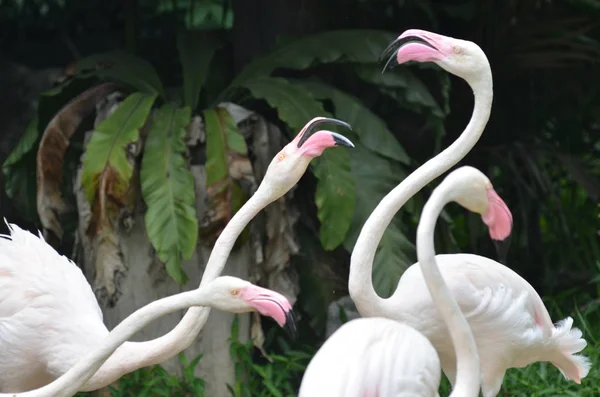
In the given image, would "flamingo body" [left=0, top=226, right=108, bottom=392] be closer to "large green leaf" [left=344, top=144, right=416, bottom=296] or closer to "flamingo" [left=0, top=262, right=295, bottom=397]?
"flamingo" [left=0, top=262, right=295, bottom=397]

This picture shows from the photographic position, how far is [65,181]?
6461 mm

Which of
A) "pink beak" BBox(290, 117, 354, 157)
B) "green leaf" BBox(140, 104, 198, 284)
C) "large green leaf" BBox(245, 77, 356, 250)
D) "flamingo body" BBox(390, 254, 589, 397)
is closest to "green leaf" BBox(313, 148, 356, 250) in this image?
"large green leaf" BBox(245, 77, 356, 250)

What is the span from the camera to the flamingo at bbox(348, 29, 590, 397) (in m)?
4.00

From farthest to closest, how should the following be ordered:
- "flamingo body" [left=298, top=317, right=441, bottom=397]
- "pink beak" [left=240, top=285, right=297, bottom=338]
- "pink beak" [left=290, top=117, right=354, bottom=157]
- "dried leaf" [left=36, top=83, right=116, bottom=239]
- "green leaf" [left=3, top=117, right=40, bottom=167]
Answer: "green leaf" [left=3, top=117, right=40, bottom=167], "dried leaf" [left=36, top=83, right=116, bottom=239], "pink beak" [left=290, top=117, right=354, bottom=157], "pink beak" [left=240, top=285, right=297, bottom=338], "flamingo body" [left=298, top=317, right=441, bottom=397]

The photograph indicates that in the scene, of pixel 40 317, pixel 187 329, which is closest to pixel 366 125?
pixel 187 329

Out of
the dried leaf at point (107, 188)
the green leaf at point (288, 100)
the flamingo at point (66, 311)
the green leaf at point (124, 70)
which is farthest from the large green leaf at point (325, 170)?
the flamingo at point (66, 311)

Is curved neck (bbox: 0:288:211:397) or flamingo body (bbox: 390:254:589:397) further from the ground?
curved neck (bbox: 0:288:211:397)

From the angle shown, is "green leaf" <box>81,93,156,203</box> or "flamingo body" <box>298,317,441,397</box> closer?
"flamingo body" <box>298,317,441,397</box>

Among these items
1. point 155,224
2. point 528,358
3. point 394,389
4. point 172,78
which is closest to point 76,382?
point 394,389

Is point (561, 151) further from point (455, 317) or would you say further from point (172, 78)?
point (455, 317)

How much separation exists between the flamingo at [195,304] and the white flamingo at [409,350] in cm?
20

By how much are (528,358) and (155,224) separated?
5.66 feet

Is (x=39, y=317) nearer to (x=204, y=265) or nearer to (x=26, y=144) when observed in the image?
(x=204, y=265)

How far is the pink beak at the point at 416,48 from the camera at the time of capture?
12.6 feet
